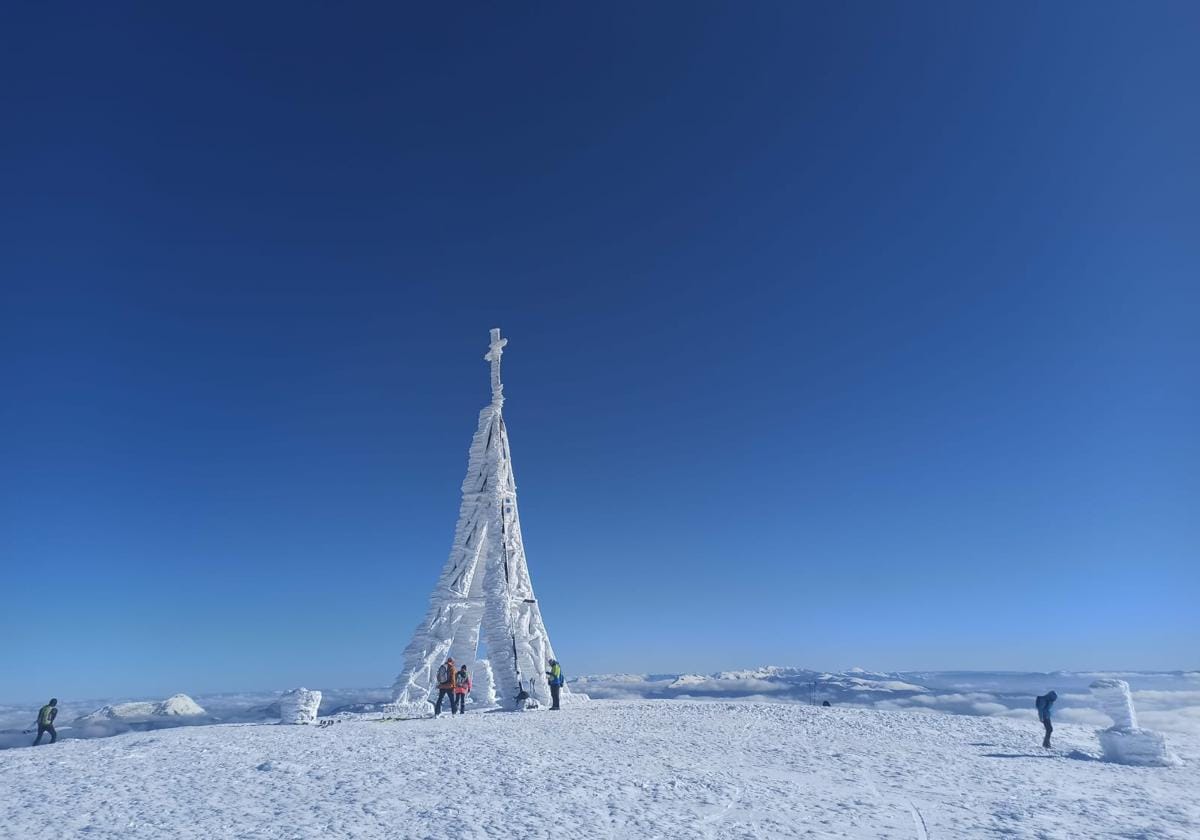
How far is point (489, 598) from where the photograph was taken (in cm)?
2506

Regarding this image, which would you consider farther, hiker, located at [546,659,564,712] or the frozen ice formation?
hiker, located at [546,659,564,712]

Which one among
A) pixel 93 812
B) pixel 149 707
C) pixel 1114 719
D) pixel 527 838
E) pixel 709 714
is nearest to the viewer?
pixel 527 838

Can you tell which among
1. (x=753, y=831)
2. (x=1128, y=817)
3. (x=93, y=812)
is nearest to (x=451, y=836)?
(x=753, y=831)

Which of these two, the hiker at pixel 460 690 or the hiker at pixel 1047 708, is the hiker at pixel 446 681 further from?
the hiker at pixel 1047 708

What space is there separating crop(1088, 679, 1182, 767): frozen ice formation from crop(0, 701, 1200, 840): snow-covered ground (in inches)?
24.3

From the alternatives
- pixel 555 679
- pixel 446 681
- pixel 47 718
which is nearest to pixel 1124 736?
pixel 555 679

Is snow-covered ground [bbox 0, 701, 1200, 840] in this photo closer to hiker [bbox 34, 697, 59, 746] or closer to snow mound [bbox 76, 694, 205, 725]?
hiker [bbox 34, 697, 59, 746]

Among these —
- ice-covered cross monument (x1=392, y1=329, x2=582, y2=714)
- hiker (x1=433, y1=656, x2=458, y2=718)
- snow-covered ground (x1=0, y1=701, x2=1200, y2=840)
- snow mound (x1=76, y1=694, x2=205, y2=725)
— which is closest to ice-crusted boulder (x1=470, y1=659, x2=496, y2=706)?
ice-covered cross monument (x1=392, y1=329, x2=582, y2=714)

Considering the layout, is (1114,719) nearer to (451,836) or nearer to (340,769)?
(451,836)

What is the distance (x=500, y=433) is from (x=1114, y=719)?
2126 centimetres

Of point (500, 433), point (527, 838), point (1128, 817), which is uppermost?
point (500, 433)

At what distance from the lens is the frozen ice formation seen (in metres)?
15.9

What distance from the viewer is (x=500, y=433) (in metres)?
28.1

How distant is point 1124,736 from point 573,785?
1380 centimetres
